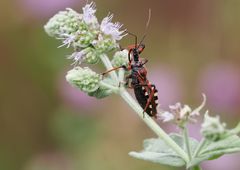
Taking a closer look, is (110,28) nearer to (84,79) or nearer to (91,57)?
(91,57)

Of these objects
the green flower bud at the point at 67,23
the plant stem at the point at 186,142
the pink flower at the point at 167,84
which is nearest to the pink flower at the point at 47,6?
the pink flower at the point at 167,84

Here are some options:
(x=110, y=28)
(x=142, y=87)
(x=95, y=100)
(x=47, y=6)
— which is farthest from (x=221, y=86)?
(x=110, y=28)

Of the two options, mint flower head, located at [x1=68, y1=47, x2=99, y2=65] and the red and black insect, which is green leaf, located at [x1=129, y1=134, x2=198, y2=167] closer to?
the red and black insect

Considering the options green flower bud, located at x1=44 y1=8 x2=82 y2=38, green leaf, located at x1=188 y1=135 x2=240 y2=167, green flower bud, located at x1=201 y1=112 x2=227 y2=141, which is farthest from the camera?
green flower bud, located at x1=44 y1=8 x2=82 y2=38

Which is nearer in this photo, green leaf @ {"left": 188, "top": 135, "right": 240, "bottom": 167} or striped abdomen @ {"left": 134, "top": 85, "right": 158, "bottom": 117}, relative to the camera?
green leaf @ {"left": 188, "top": 135, "right": 240, "bottom": 167}

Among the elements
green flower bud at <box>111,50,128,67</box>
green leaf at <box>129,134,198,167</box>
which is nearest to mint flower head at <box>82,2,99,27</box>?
green flower bud at <box>111,50,128,67</box>

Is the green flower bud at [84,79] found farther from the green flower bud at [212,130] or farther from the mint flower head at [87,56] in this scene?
the green flower bud at [212,130]
